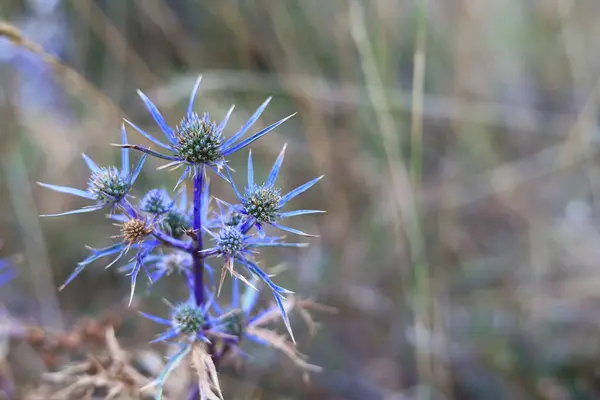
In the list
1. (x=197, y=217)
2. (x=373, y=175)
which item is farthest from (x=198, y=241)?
(x=373, y=175)

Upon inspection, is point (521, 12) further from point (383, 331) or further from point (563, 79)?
point (383, 331)

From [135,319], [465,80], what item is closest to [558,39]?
[465,80]

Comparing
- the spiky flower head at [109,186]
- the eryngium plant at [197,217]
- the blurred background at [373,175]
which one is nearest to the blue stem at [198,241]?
the eryngium plant at [197,217]

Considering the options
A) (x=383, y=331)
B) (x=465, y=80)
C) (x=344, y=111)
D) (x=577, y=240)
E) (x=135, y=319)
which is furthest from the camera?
(x=465, y=80)

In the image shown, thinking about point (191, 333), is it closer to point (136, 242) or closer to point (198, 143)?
point (136, 242)

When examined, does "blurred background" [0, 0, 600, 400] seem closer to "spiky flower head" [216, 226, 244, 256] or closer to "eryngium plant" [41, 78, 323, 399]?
Result: "eryngium plant" [41, 78, 323, 399]

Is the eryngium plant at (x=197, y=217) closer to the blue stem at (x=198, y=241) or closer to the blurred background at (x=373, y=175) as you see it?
the blue stem at (x=198, y=241)
